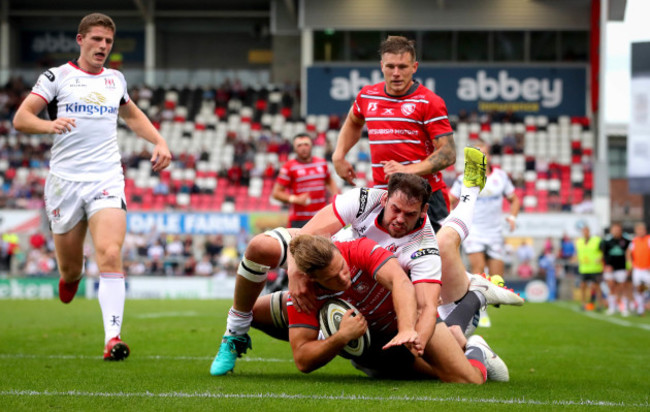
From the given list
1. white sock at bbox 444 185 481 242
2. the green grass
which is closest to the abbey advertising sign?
the green grass

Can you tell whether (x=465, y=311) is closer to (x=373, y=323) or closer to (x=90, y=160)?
(x=373, y=323)

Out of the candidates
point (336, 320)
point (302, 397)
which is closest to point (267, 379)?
point (336, 320)

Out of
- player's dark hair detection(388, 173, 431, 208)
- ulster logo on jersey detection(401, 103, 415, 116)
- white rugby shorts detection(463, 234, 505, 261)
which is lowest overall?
white rugby shorts detection(463, 234, 505, 261)

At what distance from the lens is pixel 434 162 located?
677cm

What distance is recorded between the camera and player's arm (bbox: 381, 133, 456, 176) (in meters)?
6.66

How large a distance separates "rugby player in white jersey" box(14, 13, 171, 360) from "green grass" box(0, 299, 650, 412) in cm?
81

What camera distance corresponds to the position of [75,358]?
272 inches

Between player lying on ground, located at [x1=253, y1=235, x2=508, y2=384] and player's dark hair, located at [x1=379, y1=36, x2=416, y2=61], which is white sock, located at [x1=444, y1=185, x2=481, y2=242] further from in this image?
player's dark hair, located at [x1=379, y1=36, x2=416, y2=61]

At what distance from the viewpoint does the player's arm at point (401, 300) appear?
493cm

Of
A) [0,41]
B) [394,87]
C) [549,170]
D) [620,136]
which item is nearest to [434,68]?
[549,170]

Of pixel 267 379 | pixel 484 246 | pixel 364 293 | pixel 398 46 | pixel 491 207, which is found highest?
pixel 398 46

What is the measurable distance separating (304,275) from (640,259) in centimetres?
1472

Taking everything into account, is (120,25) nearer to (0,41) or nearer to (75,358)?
(0,41)

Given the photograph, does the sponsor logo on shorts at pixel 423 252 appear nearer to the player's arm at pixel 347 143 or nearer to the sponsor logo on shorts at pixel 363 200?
the sponsor logo on shorts at pixel 363 200
